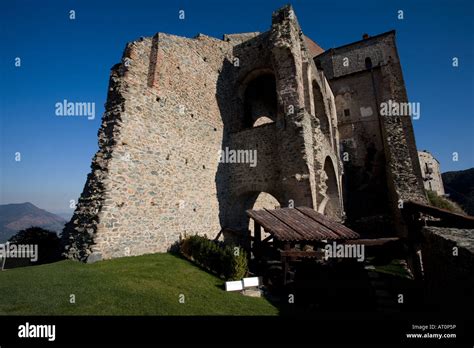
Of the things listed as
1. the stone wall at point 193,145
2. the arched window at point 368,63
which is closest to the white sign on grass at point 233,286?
the stone wall at point 193,145

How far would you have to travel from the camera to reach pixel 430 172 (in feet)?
98.4

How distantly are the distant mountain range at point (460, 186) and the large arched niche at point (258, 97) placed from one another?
27938mm

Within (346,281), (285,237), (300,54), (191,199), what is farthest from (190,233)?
(300,54)

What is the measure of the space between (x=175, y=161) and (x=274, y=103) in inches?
429

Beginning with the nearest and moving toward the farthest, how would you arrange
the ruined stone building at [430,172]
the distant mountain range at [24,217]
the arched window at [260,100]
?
the arched window at [260,100] → the ruined stone building at [430,172] → the distant mountain range at [24,217]

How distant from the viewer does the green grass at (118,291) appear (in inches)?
178

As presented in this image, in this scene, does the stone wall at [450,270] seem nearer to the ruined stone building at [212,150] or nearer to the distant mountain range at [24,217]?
the ruined stone building at [212,150]

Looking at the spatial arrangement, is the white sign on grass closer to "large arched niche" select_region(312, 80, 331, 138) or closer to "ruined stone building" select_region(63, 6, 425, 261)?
"ruined stone building" select_region(63, 6, 425, 261)

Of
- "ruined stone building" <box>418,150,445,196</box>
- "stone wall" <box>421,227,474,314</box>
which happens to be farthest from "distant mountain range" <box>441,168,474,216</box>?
"stone wall" <box>421,227,474,314</box>

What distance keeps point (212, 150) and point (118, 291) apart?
8.88m

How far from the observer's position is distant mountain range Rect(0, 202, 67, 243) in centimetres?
4131

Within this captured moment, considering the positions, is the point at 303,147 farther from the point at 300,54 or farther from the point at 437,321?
the point at 437,321

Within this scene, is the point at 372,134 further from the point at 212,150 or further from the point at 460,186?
the point at 460,186

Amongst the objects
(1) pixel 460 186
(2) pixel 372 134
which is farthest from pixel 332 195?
(1) pixel 460 186
